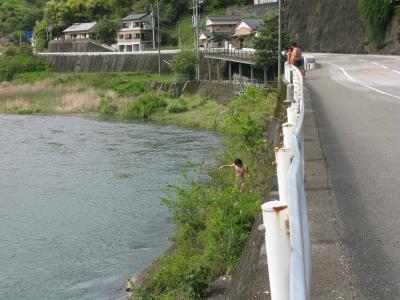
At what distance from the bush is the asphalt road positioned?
26.9m

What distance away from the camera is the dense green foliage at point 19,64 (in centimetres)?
Answer: 7219

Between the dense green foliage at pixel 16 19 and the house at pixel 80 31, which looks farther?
the dense green foliage at pixel 16 19

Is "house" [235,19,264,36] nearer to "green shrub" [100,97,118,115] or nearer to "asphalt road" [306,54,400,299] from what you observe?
Answer: "green shrub" [100,97,118,115]

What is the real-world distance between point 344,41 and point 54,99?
2705cm

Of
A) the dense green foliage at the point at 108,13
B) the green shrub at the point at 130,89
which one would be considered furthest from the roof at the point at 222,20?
the green shrub at the point at 130,89

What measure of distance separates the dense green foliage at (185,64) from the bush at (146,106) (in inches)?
285

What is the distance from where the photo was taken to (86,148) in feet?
96.0

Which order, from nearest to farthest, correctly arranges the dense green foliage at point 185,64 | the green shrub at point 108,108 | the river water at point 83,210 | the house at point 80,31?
the river water at point 83,210 < the green shrub at point 108,108 < the dense green foliage at point 185,64 < the house at point 80,31

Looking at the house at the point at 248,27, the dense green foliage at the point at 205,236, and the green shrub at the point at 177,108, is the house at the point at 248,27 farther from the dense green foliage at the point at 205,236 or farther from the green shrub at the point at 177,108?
the dense green foliage at the point at 205,236

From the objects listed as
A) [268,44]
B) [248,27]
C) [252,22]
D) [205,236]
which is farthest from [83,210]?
[252,22]

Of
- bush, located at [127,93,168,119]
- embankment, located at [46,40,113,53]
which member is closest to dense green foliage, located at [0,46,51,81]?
embankment, located at [46,40,113,53]

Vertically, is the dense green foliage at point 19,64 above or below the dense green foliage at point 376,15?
below

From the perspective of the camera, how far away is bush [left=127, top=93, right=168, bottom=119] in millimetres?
44750

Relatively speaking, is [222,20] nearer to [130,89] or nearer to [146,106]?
[130,89]
